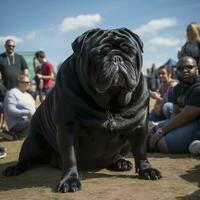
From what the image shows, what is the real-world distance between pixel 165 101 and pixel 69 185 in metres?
4.35

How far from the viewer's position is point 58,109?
395 cm

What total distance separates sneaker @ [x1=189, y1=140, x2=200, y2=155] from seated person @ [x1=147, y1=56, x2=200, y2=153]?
23cm


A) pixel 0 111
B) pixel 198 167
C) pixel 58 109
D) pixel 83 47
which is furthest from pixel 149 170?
pixel 0 111

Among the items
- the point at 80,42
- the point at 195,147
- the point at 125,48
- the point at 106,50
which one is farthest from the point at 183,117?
the point at 80,42

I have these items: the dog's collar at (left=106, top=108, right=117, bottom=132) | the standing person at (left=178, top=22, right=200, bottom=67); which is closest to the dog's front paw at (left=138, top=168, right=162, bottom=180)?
the dog's collar at (left=106, top=108, right=117, bottom=132)

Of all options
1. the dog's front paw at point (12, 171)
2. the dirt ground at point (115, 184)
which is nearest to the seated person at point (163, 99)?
the dirt ground at point (115, 184)

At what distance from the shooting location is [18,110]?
8117 millimetres

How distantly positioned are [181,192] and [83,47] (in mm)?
1538

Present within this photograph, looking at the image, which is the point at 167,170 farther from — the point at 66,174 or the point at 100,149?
A: the point at 66,174

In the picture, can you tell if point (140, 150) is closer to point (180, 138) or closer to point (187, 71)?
point (180, 138)

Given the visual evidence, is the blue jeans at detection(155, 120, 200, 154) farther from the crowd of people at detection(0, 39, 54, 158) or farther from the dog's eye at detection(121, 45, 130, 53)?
the crowd of people at detection(0, 39, 54, 158)

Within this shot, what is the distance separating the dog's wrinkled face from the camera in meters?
3.63

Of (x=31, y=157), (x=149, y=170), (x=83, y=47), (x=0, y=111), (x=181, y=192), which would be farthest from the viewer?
(x=0, y=111)

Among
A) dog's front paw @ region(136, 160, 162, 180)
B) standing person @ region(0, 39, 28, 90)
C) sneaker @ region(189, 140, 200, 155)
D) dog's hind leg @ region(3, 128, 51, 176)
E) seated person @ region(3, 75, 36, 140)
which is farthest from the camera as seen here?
standing person @ region(0, 39, 28, 90)
